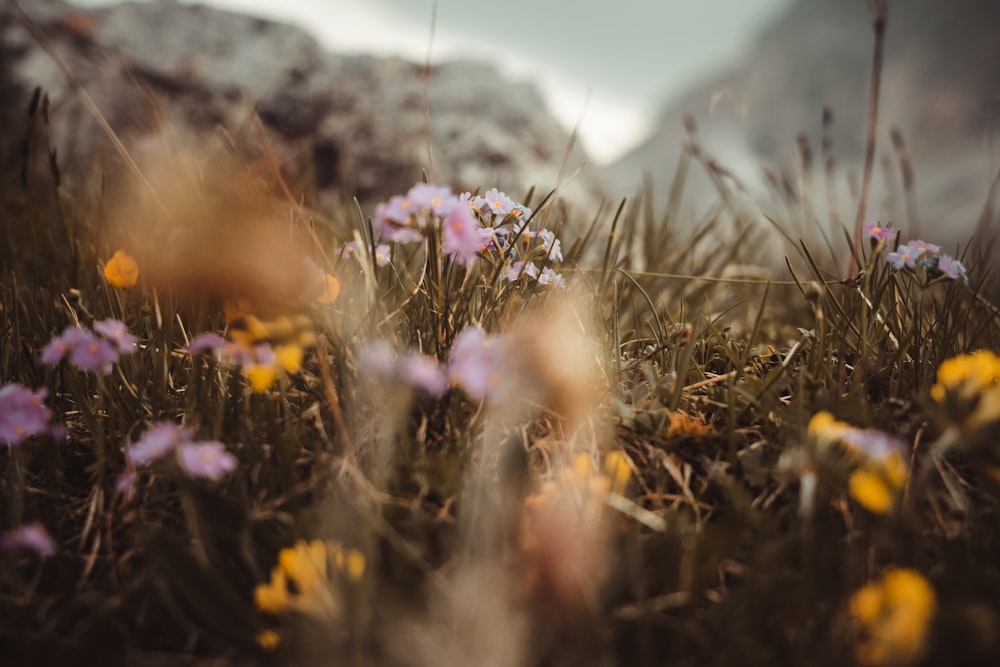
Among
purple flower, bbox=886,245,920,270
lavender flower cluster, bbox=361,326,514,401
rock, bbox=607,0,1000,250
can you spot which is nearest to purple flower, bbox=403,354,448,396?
lavender flower cluster, bbox=361,326,514,401

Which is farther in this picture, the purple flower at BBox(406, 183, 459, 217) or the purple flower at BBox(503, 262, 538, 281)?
the purple flower at BBox(503, 262, 538, 281)

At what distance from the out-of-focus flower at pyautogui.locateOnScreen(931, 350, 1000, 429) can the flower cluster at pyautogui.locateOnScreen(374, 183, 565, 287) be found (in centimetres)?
62

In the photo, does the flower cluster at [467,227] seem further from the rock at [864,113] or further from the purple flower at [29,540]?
the rock at [864,113]

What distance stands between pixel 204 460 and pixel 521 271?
615mm

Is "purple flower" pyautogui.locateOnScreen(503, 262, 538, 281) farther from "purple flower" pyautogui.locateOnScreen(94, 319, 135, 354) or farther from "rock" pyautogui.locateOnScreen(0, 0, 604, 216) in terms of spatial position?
"rock" pyautogui.locateOnScreen(0, 0, 604, 216)

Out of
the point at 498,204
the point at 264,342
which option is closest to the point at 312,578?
the point at 264,342

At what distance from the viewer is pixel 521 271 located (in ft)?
3.66

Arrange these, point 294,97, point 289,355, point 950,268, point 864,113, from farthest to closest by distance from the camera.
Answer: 1. point 864,113
2. point 294,97
3. point 950,268
4. point 289,355

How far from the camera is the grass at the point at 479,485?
Result: 661mm

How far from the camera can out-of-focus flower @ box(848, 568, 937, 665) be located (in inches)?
22.0

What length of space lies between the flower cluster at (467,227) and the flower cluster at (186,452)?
399 millimetres

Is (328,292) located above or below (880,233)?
below

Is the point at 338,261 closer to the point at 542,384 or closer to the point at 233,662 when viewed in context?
the point at 542,384

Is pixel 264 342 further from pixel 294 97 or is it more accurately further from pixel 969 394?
pixel 294 97
